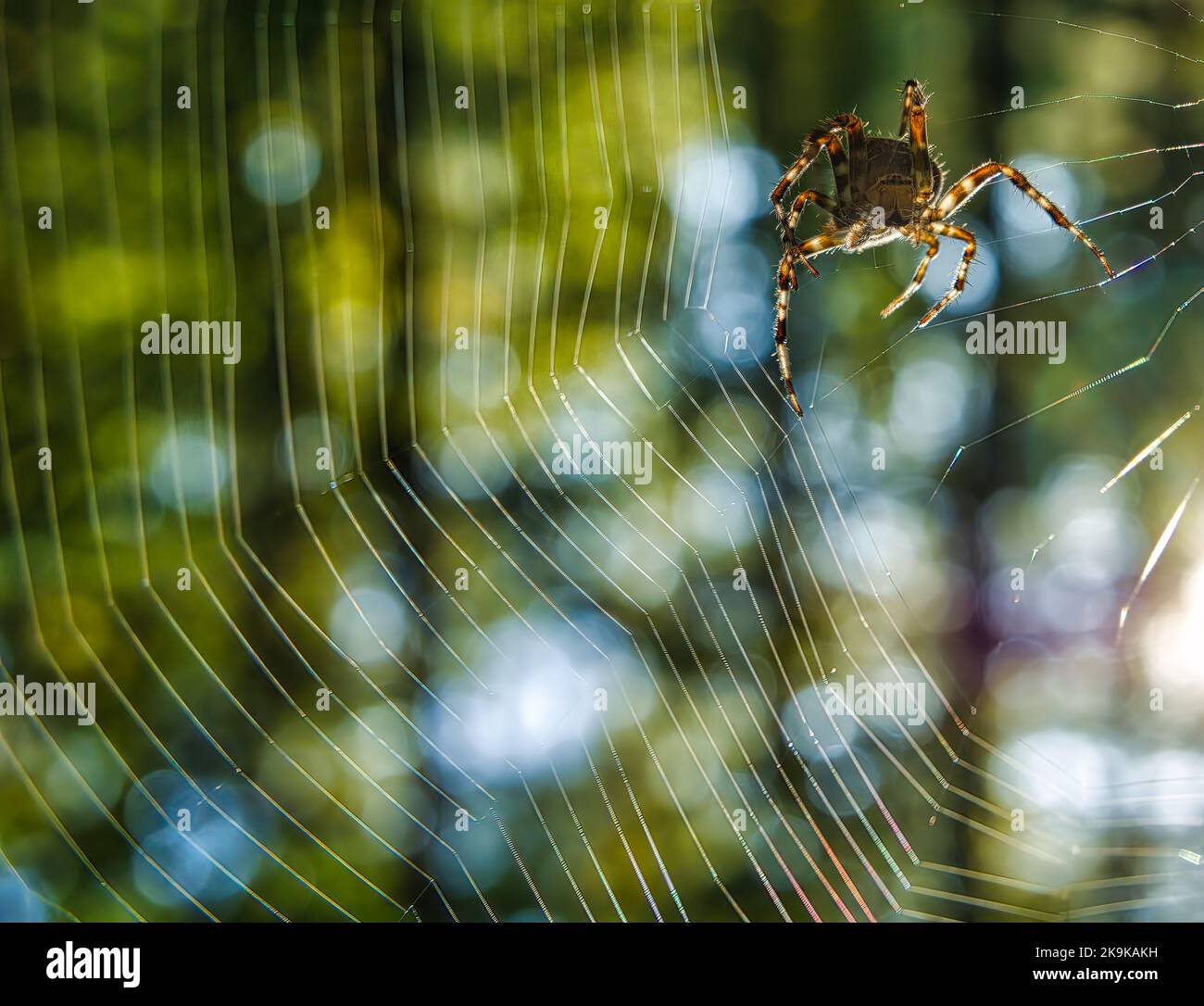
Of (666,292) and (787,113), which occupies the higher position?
(787,113)

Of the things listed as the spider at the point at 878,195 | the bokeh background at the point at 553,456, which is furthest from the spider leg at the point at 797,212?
the bokeh background at the point at 553,456

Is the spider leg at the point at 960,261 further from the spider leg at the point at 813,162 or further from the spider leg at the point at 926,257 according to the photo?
the spider leg at the point at 813,162

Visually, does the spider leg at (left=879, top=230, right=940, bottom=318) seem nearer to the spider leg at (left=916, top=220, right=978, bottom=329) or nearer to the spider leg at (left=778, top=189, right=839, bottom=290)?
the spider leg at (left=916, top=220, right=978, bottom=329)

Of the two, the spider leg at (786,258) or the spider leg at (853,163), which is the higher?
the spider leg at (853,163)

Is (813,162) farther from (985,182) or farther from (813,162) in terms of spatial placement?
(985,182)

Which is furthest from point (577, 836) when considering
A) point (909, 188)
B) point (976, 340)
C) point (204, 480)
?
point (909, 188)

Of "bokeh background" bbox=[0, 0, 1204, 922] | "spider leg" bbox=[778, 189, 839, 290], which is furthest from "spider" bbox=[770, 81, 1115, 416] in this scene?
"bokeh background" bbox=[0, 0, 1204, 922]

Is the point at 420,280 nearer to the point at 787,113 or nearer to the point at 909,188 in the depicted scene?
the point at 787,113
